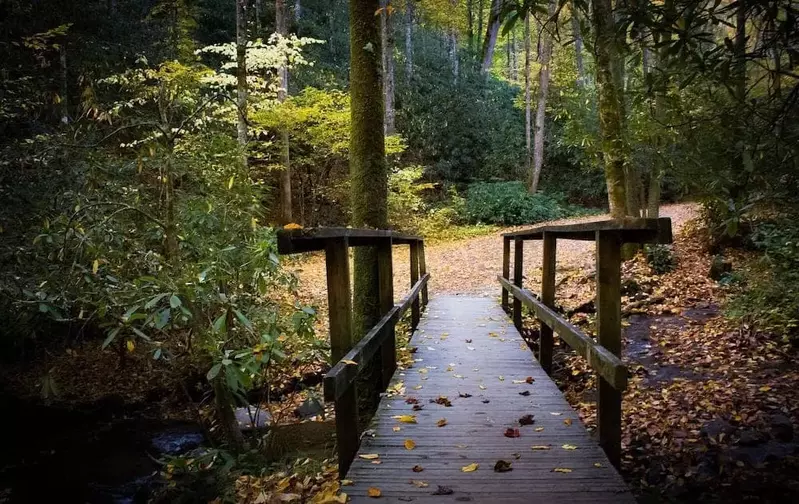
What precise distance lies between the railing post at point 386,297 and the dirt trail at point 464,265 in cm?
543

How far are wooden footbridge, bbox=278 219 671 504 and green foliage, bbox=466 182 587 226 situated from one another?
18278 millimetres

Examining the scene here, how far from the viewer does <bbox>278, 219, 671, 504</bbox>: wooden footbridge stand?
2967 mm

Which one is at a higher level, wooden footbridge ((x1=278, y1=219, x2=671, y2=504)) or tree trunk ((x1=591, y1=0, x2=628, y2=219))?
tree trunk ((x1=591, y1=0, x2=628, y2=219))

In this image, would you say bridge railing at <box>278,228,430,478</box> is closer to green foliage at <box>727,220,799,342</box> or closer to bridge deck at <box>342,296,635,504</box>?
bridge deck at <box>342,296,635,504</box>

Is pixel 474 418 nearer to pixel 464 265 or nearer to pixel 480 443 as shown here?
pixel 480 443

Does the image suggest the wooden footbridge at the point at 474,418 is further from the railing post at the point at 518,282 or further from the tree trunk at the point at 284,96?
the tree trunk at the point at 284,96

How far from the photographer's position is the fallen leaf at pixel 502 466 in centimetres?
322

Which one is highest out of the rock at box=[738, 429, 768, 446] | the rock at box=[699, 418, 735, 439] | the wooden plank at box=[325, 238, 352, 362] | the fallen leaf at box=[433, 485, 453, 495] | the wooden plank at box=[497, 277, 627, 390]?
the wooden plank at box=[325, 238, 352, 362]

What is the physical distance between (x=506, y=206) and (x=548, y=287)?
18405 mm

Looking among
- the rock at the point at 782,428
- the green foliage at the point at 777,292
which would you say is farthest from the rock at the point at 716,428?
the green foliage at the point at 777,292

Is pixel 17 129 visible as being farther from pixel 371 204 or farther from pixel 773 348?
pixel 773 348

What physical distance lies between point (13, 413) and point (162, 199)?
18.5 feet

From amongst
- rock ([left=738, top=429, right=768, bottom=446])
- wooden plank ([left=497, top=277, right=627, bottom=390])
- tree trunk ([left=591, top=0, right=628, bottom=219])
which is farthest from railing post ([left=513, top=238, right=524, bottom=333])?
rock ([left=738, top=429, right=768, bottom=446])

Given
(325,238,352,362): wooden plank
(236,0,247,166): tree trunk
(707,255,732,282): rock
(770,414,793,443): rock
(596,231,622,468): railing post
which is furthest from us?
(236,0,247,166): tree trunk
